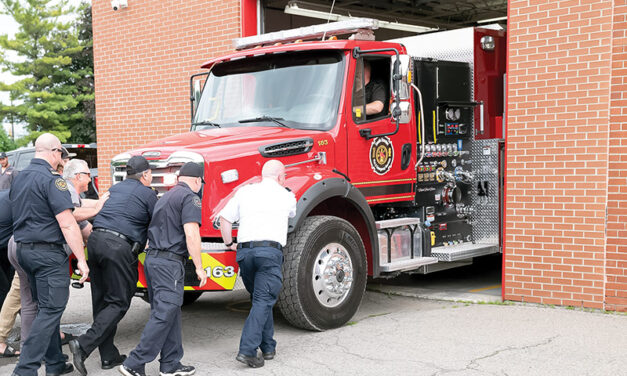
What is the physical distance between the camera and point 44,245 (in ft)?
17.8

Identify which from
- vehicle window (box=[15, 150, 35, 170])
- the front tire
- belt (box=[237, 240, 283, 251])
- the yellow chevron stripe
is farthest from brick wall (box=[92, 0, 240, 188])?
belt (box=[237, 240, 283, 251])

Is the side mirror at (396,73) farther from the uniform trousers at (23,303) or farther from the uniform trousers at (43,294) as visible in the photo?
the uniform trousers at (23,303)

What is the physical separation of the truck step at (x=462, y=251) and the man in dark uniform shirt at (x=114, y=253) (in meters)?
3.89

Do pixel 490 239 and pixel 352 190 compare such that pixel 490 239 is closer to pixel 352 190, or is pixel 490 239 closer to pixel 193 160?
pixel 352 190

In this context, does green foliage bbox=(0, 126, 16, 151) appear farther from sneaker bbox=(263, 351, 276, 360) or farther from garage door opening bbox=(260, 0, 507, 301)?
sneaker bbox=(263, 351, 276, 360)

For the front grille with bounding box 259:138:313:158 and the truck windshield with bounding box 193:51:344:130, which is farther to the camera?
the truck windshield with bounding box 193:51:344:130

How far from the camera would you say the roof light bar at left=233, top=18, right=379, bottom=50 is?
25.2 feet

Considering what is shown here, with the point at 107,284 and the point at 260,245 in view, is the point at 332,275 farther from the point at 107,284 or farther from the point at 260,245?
the point at 107,284

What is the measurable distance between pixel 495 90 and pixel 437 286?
278 centimetres

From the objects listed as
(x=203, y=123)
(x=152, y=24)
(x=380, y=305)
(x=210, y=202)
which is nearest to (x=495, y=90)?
(x=380, y=305)

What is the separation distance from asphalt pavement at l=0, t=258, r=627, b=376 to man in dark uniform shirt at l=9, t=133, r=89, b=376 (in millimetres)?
572

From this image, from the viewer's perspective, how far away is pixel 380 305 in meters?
8.31

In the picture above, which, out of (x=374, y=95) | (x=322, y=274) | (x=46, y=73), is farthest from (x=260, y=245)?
(x=46, y=73)

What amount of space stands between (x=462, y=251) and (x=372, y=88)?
2.36 metres
